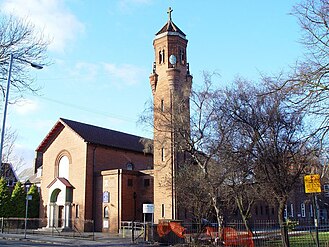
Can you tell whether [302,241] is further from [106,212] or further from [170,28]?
[170,28]

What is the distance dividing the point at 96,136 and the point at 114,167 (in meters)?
4.27

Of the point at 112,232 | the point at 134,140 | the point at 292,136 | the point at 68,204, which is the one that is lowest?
the point at 112,232

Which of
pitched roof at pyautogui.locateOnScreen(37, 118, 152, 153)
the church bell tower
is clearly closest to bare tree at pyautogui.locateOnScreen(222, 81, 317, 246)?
the church bell tower

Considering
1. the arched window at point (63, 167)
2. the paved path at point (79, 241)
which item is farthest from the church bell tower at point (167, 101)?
the arched window at point (63, 167)

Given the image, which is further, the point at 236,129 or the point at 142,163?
the point at 142,163

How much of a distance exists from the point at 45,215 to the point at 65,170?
231 inches

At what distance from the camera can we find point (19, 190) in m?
51.5

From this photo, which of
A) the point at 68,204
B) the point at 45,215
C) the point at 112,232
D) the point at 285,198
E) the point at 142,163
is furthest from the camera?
the point at 142,163

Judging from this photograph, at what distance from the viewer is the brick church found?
36.3m

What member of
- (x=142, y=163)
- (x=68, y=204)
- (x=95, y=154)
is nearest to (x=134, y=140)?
(x=142, y=163)

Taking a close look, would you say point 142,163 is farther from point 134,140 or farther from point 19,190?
point 19,190

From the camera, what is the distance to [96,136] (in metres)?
46.5

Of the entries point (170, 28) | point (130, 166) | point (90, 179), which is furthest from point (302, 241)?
point (130, 166)

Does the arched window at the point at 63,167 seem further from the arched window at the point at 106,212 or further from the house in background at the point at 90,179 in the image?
the arched window at the point at 106,212
